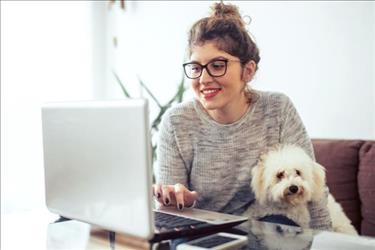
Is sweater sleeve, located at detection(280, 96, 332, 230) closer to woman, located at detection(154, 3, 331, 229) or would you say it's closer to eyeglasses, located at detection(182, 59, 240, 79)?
woman, located at detection(154, 3, 331, 229)

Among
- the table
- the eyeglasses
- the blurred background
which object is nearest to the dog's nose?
the table

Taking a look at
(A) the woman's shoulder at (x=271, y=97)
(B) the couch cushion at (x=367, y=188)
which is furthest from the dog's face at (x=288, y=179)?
(B) the couch cushion at (x=367, y=188)

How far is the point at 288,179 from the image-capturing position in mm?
1247

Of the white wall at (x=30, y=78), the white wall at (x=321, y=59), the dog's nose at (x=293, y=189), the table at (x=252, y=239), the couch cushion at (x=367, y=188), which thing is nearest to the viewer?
the table at (x=252, y=239)

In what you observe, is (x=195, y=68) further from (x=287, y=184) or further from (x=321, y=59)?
(x=321, y=59)

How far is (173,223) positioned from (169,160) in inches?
16.9

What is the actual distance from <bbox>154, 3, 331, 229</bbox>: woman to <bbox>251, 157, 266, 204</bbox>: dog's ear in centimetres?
Result: 2

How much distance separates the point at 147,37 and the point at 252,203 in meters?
1.74

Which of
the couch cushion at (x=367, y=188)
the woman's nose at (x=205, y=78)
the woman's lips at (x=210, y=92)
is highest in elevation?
the woman's nose at (x=205, y=78)

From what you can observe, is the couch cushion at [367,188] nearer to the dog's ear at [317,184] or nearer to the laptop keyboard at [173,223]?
the dog's ear at [317,184]

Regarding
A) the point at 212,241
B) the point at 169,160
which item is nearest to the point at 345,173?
the point at 169,160

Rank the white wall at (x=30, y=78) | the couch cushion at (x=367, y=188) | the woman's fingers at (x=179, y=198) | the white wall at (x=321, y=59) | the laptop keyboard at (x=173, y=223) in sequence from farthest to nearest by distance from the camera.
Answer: the white wall at (x=30, y=78) < the white wall at (x=321, y=59) < the couch cushion at (x=367, y=188) < the woman's fingers at (x=179, y=198) < the laptop keyboard at (x=173, y=223)

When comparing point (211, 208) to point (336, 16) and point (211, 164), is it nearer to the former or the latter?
point (211, 164)

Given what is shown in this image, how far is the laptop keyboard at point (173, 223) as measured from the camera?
0.89 m
